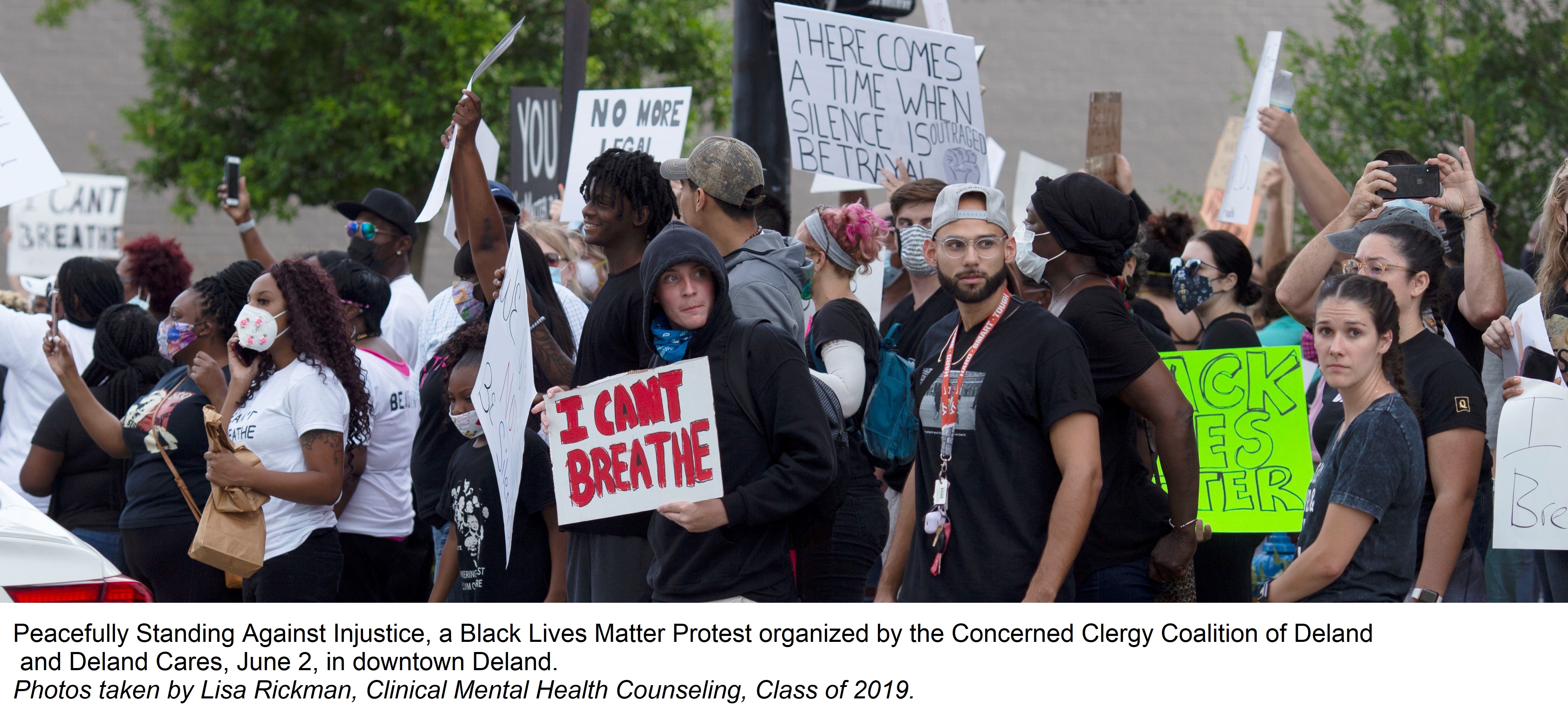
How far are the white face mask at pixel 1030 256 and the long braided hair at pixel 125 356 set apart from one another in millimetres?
3676

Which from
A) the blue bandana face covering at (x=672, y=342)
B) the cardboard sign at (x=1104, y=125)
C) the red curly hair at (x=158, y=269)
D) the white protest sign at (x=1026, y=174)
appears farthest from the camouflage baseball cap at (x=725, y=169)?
the white protest sign at (x=1026, y=174)

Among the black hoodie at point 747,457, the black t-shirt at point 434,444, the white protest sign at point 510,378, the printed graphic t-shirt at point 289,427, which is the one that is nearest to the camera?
the black hoodie at point 747,457

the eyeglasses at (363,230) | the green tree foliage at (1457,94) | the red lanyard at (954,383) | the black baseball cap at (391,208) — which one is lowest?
the red lanyard at (954,383)

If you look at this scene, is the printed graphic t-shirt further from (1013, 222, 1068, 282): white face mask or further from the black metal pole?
the black metal pole

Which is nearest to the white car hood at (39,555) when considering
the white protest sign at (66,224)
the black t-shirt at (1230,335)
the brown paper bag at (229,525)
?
the brown paper bag at (229,525)

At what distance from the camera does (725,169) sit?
152 inches

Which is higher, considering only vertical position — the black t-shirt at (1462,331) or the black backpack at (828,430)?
the black t-shirt at (1462,331)

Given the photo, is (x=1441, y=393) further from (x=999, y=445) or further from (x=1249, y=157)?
(x=1249, y=157)

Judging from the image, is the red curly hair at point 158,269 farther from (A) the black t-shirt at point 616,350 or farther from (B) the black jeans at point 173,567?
(A) the black t-shirt at point 616,350

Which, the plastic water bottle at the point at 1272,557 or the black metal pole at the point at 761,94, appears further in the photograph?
the black metal pole at the point at 761,94

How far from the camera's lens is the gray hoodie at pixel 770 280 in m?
3.69

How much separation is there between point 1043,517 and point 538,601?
1677mm

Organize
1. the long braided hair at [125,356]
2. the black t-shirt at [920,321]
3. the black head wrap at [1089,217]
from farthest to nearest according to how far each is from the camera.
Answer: the long braided hair at [125,356] → the black t-shirt at [920,321] → the black head wrap at [1089,217]
